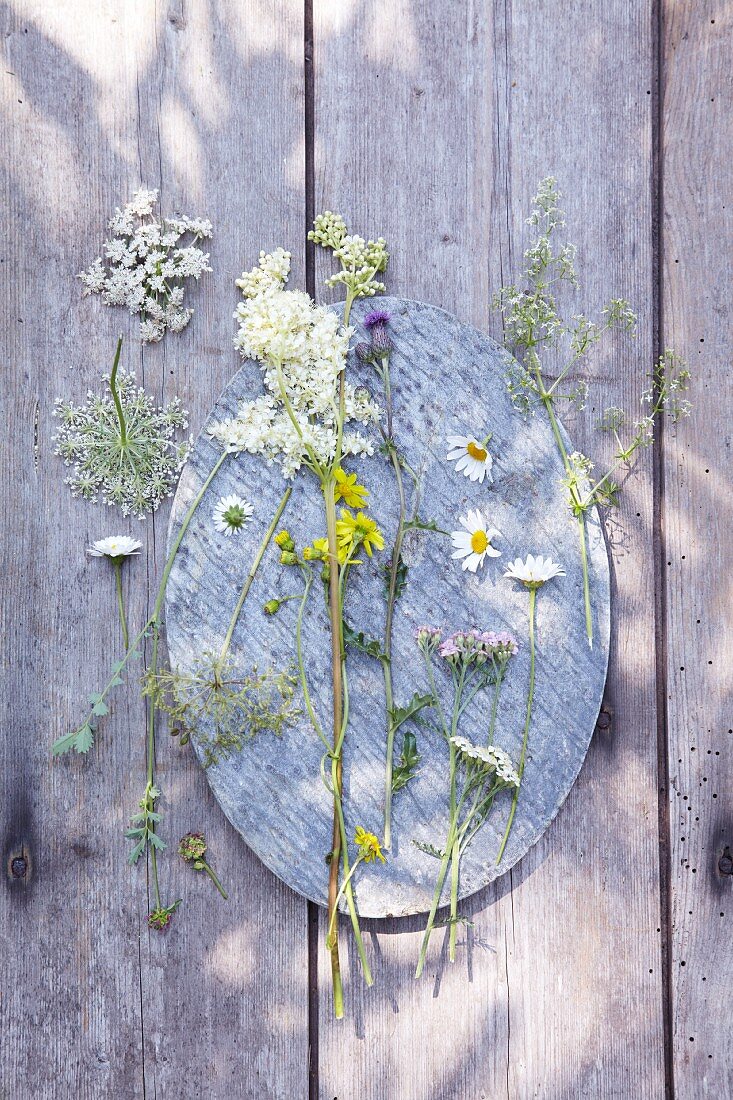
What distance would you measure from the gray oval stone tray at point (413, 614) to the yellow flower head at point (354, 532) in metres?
0.05

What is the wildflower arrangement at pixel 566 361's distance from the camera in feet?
3.64

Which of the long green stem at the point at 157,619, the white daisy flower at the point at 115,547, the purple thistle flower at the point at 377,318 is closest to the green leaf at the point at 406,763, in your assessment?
the long green stem at the point at 157,619

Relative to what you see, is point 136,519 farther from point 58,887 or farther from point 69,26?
point 69,26

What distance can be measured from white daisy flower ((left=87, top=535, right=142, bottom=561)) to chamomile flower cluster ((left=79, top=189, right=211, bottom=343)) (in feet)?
0.92

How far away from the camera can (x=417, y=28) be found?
3.75ft

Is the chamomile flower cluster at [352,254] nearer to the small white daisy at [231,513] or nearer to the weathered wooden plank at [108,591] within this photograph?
the weathered wooden plank at [108,591]

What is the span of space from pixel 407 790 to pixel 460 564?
314mm

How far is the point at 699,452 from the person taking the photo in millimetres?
1169

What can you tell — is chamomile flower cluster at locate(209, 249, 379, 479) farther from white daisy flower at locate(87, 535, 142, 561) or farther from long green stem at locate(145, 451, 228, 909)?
white daisy flower at locate(87, 535, 142, 561)

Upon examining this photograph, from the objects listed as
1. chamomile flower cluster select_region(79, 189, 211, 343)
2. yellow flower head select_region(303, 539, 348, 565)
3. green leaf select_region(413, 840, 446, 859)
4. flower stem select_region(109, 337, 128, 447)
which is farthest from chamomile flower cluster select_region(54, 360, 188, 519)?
green leaf select_region(413, 840, 446, 859)

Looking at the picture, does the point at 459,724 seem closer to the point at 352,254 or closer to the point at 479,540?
the point at 479,540

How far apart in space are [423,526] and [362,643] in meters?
0.17

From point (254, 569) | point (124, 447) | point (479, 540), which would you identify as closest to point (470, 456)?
point (479, 540)

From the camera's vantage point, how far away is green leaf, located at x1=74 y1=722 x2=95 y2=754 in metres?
1.06
